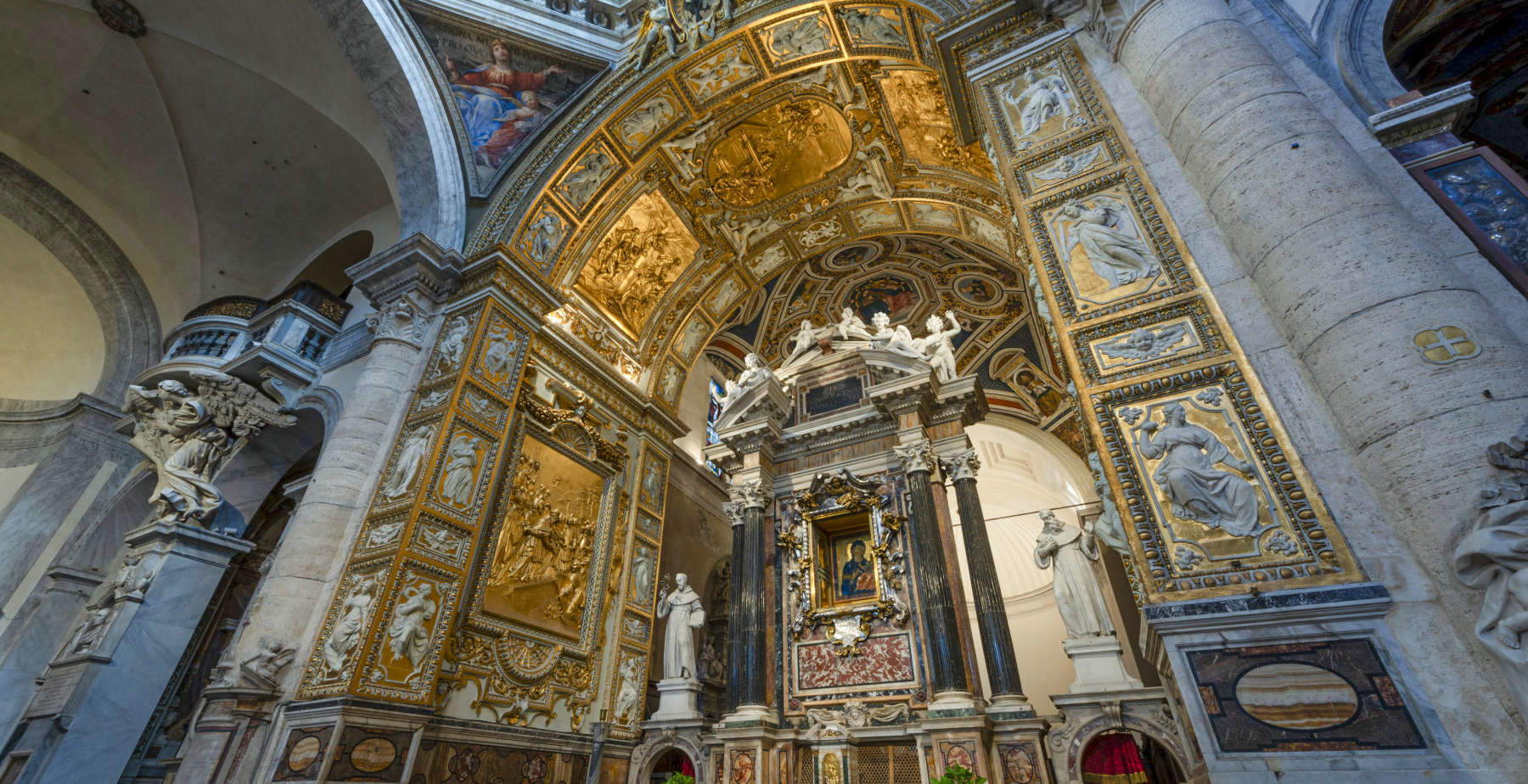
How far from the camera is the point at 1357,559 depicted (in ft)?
9.20

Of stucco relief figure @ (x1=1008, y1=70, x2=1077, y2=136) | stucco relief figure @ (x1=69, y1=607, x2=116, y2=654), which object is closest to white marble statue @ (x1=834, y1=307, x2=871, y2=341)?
stucco relief figure @ (x1=1008, y1=70, x2=1077, y2=136)

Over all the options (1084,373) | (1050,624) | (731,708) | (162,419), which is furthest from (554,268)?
(1050,624)

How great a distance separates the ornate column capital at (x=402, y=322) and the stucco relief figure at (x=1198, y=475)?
28.0ft

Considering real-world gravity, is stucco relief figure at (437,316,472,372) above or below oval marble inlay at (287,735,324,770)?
above

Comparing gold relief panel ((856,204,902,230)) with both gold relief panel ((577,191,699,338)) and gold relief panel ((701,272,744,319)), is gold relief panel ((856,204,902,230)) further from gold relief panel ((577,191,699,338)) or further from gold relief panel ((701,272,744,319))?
gold relief panel ((577,191,699,338))

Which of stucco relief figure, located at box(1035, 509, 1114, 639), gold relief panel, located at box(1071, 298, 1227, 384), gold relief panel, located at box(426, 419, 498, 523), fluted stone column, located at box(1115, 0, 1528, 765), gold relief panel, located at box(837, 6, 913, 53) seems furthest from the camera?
gold relief panel, located at box(837, 6, 913, 53)

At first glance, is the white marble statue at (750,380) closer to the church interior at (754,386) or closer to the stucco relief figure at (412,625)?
the church interior at (754,386)

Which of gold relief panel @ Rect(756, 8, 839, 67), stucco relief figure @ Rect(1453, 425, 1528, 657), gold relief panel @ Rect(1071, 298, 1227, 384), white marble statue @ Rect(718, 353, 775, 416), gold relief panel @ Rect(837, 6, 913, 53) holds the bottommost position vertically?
stucco relief figure @ Rect(1453, 425, 1528, 657)

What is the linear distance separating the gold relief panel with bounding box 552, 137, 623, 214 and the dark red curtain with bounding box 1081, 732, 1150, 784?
9.87 meters

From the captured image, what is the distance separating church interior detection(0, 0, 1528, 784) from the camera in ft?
9.59

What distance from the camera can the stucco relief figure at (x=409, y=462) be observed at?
723 cm

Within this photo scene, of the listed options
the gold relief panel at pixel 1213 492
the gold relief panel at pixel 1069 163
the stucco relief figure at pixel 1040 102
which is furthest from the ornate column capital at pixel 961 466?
the gold relief panel at pixel 1213 492

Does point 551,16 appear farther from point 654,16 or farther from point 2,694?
point 2,694

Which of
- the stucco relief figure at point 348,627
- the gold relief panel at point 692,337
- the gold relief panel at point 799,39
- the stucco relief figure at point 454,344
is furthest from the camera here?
the gold relief panel at point 692,337
